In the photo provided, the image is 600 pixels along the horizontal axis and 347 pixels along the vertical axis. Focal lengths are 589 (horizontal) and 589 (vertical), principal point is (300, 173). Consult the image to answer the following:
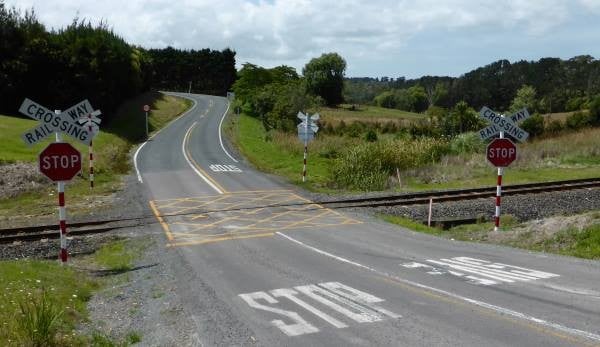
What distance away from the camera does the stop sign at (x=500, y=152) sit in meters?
16.8

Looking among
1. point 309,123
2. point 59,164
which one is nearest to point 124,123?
point 309,123

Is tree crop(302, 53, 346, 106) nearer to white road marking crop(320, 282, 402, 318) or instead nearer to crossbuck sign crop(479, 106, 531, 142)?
crossbuck sign crop(479, 106, 531, 142)

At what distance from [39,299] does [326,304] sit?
432cm

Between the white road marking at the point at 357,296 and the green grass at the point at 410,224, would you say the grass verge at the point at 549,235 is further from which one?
the white road marking at the point at 357,296

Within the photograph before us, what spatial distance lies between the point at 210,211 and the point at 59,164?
889 cm

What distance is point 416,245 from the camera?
14.4 metres

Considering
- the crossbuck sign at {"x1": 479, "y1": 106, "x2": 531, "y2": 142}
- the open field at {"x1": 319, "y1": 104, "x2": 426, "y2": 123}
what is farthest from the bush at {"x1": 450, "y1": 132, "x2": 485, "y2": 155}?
the open field at {"x1": 319, "y1": 104, "x2": 426, "y2": 123}

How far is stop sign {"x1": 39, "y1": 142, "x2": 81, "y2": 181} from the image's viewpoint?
1180 cm

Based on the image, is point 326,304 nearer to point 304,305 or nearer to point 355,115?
point 304,305

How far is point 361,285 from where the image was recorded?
400 inches

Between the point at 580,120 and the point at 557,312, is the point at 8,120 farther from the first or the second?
the point at 580,120

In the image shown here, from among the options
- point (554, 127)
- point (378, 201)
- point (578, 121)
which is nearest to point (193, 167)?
point (378, 201)

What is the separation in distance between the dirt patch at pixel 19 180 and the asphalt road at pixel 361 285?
839 cm

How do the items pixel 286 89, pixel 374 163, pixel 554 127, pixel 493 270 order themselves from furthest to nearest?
pixel 286 89, pixel 554 127, pixel 374 163, pixel 493 270
